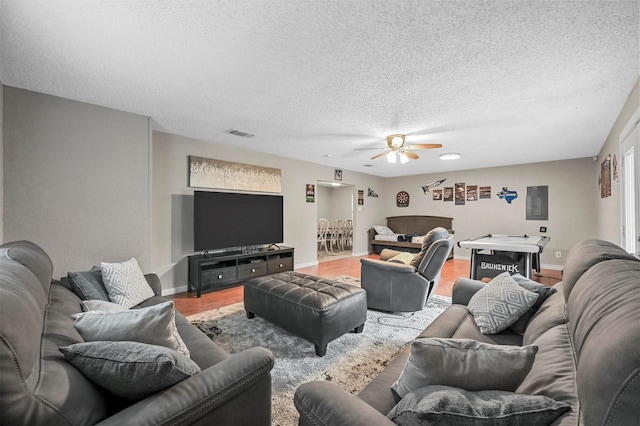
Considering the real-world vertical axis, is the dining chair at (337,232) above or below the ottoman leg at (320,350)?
above

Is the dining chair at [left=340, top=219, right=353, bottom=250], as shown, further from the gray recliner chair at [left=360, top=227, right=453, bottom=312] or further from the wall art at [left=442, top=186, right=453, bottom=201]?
the gray recliner chair at [left=360, top=227, right=453, bottom=312]

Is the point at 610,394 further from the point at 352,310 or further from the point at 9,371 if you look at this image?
the point at 352,310

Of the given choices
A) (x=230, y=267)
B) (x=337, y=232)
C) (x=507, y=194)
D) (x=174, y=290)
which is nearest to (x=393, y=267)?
(x=230, y=267)

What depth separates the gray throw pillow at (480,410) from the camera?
0.70 m

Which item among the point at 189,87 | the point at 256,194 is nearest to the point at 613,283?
the point at 189,87

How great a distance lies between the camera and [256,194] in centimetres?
484

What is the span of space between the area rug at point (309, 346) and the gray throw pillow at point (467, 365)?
1.03 m

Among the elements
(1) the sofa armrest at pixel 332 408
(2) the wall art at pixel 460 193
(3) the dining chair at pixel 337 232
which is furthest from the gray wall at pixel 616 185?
(3) the dining chair at pixel 337 232

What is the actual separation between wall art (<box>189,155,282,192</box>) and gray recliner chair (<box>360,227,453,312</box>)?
2.73 metres

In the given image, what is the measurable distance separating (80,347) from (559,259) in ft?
25.7

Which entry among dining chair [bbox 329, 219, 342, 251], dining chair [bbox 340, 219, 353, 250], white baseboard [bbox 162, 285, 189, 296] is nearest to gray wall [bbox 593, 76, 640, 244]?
white baseboard [bbox 162, 285, 189, 296]

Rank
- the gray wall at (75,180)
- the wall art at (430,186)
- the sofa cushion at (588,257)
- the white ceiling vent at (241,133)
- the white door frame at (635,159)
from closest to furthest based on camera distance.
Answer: the sofa cushion at (588,257)
the white door frame at (635,159)
the gray wall at (75,180)
the white ceiling vent at (241,133)
the wall art at (430,186)

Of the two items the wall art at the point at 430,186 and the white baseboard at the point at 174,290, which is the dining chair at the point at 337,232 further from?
the white baseboard at the point at 174,290

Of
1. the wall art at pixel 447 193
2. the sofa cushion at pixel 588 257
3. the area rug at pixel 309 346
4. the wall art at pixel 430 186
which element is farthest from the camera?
the wall art at pixel 430 186
